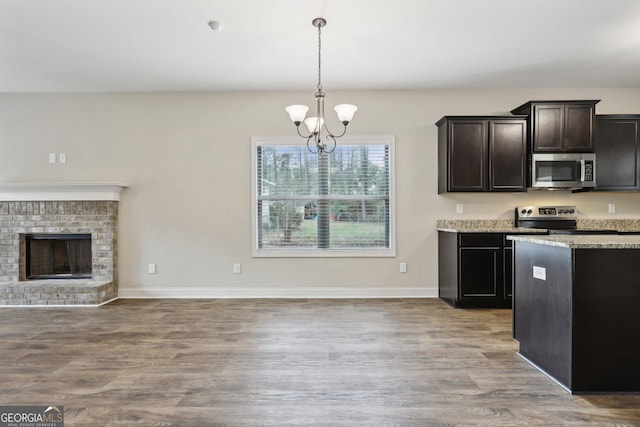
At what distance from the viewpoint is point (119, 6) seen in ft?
8.92

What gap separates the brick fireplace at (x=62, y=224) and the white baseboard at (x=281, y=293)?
1.36 ft

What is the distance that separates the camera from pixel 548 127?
4.15 metres

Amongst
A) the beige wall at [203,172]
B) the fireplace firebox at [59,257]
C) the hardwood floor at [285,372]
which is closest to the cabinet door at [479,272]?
the hardwood floor at [285,372]

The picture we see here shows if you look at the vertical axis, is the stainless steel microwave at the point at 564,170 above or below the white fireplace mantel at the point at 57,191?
above

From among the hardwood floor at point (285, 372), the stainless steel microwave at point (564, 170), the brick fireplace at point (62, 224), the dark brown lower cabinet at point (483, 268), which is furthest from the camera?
the brick fireplace at point (62, 224)

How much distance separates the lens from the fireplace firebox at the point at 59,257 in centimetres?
457

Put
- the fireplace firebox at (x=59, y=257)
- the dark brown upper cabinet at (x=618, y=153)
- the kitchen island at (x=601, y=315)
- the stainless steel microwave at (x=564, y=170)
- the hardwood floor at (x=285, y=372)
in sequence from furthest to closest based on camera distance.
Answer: the fireplace firebox at (x=59, y=257) → the dark brown upper cabinet at (x=618, y=153) → the stainless steel microwave at (x=564, y=170) → the kitchen island at (x=601, y=315) → the hardwood floor at (x=285, y=372)

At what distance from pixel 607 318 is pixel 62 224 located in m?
5.52

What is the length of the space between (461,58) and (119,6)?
10.3 ft

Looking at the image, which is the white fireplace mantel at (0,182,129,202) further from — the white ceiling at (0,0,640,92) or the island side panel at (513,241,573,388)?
the island side panel at (513,241,573,388)

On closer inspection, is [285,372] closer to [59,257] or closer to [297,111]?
[297,111]

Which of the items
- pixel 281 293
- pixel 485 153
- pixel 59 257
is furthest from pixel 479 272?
pixel 59 257

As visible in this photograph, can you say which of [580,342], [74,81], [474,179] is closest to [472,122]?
[474,179]

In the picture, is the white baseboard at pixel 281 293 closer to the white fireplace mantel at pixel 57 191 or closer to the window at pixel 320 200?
the window at pixel 320 200
